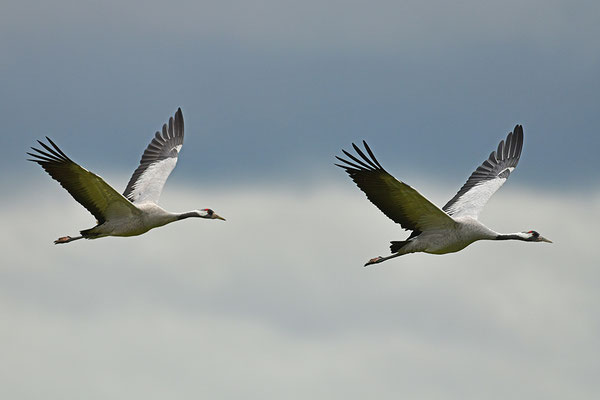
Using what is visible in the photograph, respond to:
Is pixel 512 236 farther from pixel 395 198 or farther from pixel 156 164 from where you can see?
pixel 156 164

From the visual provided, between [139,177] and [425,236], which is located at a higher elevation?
[139,177]

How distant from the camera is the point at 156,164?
98.4 feet

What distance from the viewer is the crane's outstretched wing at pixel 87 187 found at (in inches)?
947

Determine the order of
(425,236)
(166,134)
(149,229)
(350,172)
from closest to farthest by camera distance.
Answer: (350,172)
(425,236)
(149,229)
(166,134)

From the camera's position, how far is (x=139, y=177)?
1151 inches

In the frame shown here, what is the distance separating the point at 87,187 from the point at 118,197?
2.38 ft

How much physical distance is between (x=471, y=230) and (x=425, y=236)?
1.07 metres

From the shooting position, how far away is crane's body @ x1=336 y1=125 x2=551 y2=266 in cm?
2277

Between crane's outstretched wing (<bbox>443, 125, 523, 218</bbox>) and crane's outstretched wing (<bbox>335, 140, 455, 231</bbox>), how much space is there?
2485mm

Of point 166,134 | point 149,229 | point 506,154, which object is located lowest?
point 149,229

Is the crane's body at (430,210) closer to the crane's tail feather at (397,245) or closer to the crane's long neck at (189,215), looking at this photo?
the crane's tail feather at (397,245)

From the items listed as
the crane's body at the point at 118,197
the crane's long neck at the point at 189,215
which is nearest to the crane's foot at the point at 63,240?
the crane's body at the point at 118,197

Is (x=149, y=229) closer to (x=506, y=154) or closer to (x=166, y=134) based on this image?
(x=166, y=134)

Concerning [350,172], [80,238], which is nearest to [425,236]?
[350,172]
